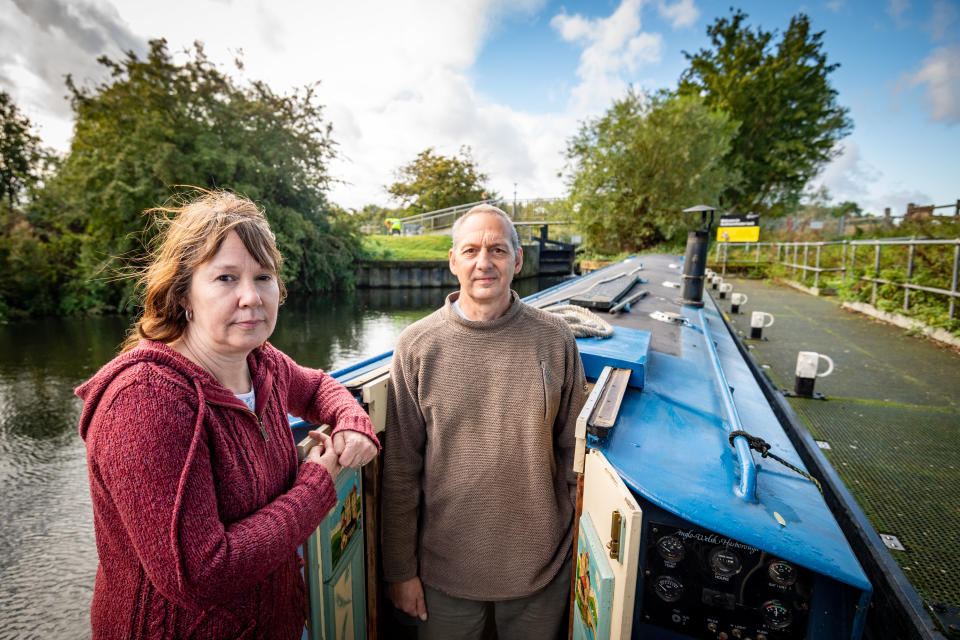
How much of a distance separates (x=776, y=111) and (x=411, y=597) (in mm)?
33325

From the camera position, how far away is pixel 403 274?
18906 mm

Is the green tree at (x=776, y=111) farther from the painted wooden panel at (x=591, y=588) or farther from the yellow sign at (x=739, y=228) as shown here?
the painted wooden panel at (x=591, y=588)

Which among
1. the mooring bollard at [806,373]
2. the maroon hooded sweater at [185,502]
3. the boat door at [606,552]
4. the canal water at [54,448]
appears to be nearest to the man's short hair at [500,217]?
the boat door at [606,552]

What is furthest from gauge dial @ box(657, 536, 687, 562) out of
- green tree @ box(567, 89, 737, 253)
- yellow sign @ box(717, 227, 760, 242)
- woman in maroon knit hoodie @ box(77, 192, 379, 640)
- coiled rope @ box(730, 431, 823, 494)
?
green tree @ box(567, 89, 737, 253)

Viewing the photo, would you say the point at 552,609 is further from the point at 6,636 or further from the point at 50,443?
the point at 50,443

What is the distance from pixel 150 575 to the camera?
2.70ft

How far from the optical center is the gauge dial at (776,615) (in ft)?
4.52

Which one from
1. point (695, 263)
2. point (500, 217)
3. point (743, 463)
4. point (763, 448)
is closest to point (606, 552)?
point (743, 463)

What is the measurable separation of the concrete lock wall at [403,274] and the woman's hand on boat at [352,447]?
55.3 ft

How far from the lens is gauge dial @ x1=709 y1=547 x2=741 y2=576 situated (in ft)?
4.62

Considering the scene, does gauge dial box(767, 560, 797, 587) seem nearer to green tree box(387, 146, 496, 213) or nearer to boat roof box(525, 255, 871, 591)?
boat roof box(525, 255, 871, 591)

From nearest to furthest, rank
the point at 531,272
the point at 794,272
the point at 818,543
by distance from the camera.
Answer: the point at 818,543, the point at 794,272, the point at 531,272

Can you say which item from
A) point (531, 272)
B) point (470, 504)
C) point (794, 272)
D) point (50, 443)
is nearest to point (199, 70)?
point (50, 443)

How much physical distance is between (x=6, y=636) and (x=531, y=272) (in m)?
21.7
